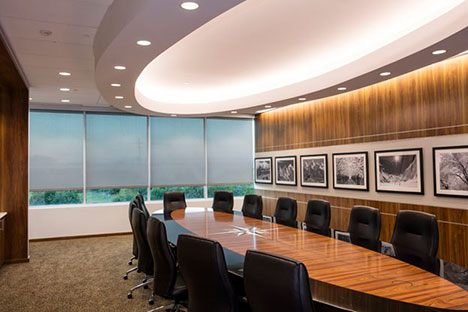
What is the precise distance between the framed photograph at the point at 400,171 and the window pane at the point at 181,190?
4863 mm

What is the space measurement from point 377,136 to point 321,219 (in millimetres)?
1954

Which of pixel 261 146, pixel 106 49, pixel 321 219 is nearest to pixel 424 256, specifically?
pixel 321 219

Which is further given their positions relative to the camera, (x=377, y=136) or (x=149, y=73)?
(x=149, y=73)

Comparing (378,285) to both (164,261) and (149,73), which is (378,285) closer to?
(164,261)

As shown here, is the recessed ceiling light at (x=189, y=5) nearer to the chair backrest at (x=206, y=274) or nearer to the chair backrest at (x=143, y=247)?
the chair backrest at (x=206, y=274)

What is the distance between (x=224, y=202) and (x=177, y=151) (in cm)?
268

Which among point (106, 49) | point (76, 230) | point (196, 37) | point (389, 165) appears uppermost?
point (196, 37)

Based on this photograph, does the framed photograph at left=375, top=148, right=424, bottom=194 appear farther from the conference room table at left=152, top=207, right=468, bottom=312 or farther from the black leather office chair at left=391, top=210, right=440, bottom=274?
the conference room table at left=152, top=207, right=468, bottom=312

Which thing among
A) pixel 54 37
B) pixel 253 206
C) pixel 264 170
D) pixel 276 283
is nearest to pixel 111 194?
pixel 264 170

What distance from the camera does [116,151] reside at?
27.7ft

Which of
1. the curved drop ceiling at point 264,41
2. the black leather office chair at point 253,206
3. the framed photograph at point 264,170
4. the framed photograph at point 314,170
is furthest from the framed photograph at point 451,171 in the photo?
the framed photograph at point 264,170

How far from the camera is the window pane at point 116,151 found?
8.27 metres

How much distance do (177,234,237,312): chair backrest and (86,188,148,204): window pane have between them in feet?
20.7

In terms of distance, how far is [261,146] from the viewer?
9164 mm
